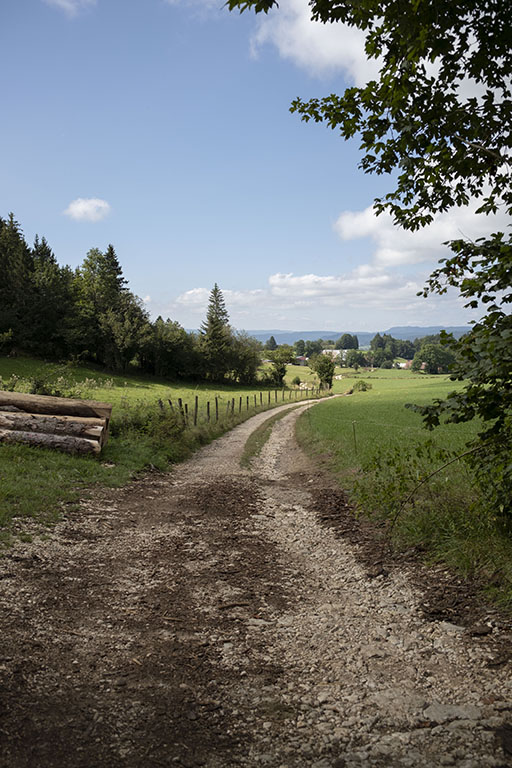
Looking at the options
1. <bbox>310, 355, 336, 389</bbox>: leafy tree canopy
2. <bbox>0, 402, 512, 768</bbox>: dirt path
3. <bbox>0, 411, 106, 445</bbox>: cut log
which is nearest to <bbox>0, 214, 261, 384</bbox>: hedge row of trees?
<bbox>310, 355, 336, 389</bbox>: leafy tree canopy

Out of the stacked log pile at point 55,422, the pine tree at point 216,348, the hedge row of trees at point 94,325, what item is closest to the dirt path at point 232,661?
the stacked log pile at point 55,422

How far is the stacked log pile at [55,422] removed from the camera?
11.8 meters

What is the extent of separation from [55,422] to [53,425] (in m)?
0.11

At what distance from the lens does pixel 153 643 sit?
4.19m

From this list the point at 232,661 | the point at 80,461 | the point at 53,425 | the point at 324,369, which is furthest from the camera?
the point at 324,369

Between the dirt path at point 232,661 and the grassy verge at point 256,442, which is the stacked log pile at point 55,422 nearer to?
the grassy verge at point 256,442

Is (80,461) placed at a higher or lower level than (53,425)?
lower

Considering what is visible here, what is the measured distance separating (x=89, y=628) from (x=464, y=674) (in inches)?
135

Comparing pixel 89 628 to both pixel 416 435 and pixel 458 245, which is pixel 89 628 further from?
pixel 416 435

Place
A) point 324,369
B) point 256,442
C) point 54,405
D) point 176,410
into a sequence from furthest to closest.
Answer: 1. point 324,369
2. point 256,442
3. point 176,410
4. point 54,405

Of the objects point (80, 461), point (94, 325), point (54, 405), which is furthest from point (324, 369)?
point (80, 461)

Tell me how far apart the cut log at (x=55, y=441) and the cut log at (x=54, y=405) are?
1.53 metres

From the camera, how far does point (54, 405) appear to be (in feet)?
44.3

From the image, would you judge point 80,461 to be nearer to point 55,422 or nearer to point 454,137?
point 55,422
